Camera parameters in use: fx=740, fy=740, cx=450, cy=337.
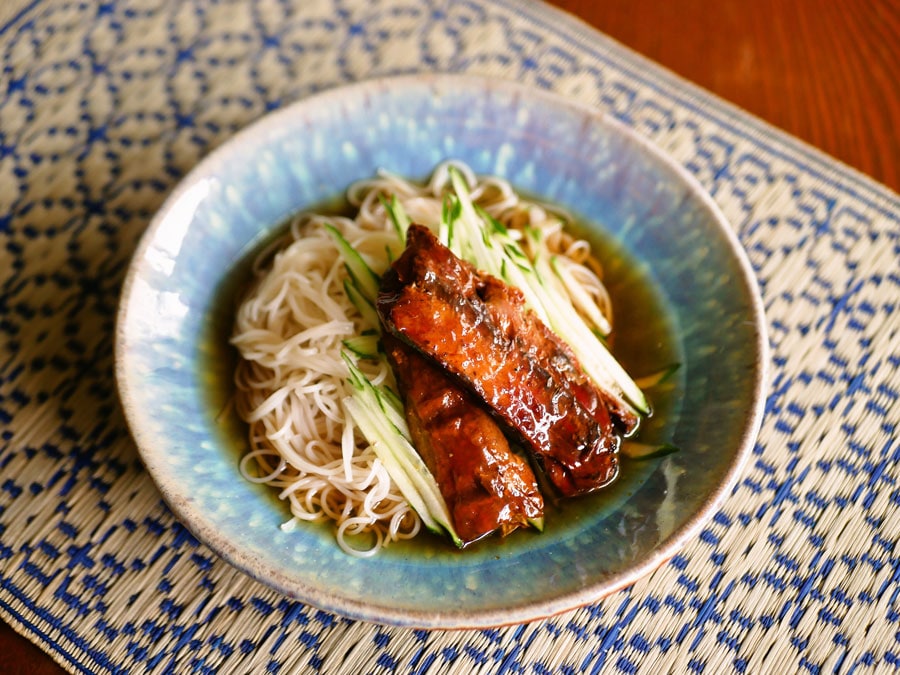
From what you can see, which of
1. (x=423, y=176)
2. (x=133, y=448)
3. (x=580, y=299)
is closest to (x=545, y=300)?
(x=580, y=299)

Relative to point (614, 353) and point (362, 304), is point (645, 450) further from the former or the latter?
point (362, 304)

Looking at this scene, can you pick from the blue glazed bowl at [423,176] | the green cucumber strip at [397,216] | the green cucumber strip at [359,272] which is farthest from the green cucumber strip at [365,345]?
the blue glazed bowl at [423,176]

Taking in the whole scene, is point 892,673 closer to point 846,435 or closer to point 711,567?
point 711,567

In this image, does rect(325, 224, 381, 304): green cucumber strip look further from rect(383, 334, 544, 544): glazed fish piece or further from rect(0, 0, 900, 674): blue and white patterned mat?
rect(0, 0, 900, 674): blue and white patterned mat

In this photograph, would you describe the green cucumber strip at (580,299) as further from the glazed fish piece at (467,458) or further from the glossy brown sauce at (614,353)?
the glazed fish piece at (467,458)

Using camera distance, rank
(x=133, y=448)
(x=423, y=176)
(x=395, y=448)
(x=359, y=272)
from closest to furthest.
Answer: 1. (x=395, y=448)
2. (x=133, y=448)
3. (x=359, y=272)
4. (x=423, y=176)
